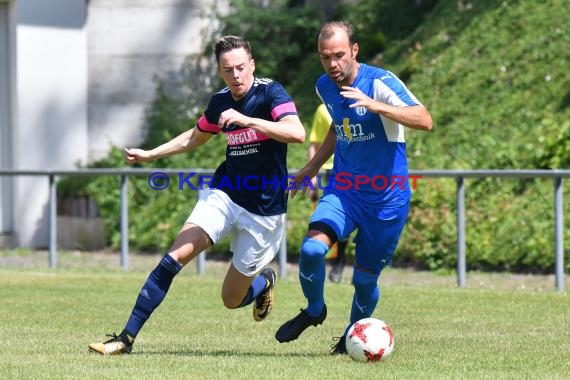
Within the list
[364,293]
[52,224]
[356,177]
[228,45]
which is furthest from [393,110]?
[52,224]

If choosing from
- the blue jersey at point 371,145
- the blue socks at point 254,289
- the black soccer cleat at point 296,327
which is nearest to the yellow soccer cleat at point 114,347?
the black soccer cleat at point 296,327

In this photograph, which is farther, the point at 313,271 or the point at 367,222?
the point at 367,222

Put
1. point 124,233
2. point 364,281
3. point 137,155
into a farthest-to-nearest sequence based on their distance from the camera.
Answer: point 124,233
point 137,155
point 364,281

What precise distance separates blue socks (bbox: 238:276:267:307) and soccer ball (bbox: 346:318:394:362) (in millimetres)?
1382

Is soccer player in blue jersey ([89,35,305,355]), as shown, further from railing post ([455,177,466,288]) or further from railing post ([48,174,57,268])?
railing post ([48,174,57,268])

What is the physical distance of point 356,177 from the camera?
8.83 m

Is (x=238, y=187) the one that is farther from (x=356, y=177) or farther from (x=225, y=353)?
(x=225, y=353)

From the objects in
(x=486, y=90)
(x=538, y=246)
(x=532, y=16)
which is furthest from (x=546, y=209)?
(x=532, y=16)

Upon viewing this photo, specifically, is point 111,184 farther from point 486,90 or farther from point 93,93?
point 486,90

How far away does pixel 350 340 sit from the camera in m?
8.48

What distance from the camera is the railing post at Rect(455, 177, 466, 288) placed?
14484mm

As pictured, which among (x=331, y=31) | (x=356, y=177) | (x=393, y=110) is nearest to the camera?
(x=393, y=110)

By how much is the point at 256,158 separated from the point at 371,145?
31.9 inches

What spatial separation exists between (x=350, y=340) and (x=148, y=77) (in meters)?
13.3
